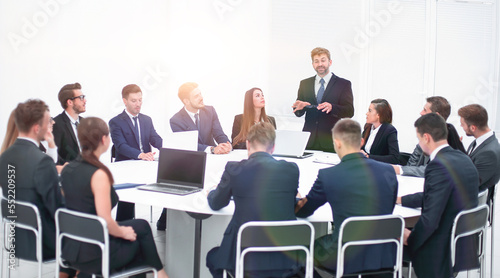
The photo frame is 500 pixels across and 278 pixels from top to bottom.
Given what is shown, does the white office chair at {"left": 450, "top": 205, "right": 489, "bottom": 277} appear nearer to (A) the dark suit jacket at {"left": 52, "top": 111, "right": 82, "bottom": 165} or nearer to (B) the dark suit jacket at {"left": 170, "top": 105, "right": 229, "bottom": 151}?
(B) the dark suit jacket at {"left": 170, "top": 105, "right": 229, "bottom": 151}

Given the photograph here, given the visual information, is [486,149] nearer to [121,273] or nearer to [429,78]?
[121,273]

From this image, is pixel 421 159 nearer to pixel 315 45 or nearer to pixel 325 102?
pixel 325 102

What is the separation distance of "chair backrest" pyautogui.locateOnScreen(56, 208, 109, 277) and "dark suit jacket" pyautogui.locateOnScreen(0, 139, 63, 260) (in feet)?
0.72

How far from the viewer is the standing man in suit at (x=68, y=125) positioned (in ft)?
12.1

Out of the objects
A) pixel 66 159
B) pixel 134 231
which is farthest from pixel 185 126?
pixel 134 231

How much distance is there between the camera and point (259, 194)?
7.47 ft

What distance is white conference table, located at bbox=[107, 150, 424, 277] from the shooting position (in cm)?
257

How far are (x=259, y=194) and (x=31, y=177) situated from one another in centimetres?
122

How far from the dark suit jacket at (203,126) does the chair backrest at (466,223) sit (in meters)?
2.56

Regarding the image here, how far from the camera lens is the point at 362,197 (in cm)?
233

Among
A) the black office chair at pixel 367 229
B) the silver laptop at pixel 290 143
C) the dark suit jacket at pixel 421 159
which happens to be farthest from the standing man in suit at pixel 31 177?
the dark suit jacket at pixel 421 159

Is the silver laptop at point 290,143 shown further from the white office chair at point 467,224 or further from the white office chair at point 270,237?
the white office chair at point 270,237

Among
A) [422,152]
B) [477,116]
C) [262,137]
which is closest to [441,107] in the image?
[422,152]

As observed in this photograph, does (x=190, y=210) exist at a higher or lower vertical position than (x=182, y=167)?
lower
